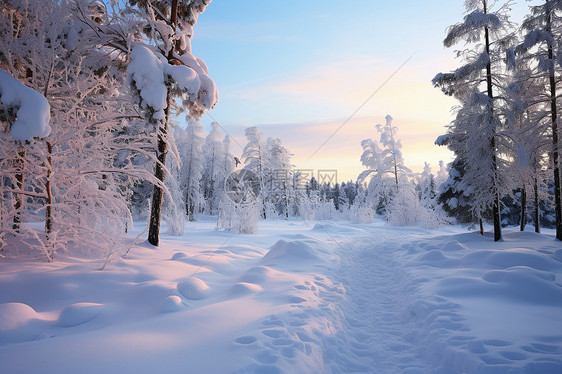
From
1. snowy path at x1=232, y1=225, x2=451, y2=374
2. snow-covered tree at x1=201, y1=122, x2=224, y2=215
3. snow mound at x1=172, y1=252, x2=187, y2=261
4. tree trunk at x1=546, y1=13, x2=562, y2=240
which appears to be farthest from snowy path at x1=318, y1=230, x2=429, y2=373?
snow-covered tree at x1=201, y1=122, x2=224, y2=215

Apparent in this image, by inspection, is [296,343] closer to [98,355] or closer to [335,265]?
[98,355]

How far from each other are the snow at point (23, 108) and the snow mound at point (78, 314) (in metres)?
2.54

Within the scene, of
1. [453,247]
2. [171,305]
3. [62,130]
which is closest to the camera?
[171,305]

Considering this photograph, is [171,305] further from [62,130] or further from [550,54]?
[550,54]

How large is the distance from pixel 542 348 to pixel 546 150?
12069 millimetres

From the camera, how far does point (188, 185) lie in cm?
3158

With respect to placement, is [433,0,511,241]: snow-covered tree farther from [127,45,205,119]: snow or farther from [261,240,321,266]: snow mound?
[127,45,205,119]: snow

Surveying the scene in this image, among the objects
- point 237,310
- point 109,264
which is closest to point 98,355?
point 237,310

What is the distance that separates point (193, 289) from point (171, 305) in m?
0.74

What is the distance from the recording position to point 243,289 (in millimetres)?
5172

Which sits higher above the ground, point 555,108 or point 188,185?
point 555,108

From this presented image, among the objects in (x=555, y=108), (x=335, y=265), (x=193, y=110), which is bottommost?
(x=335, y=265)

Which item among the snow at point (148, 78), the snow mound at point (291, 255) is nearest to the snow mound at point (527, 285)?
the snow mound at point (291, 255)

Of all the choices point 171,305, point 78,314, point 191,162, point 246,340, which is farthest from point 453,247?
point 191,162
